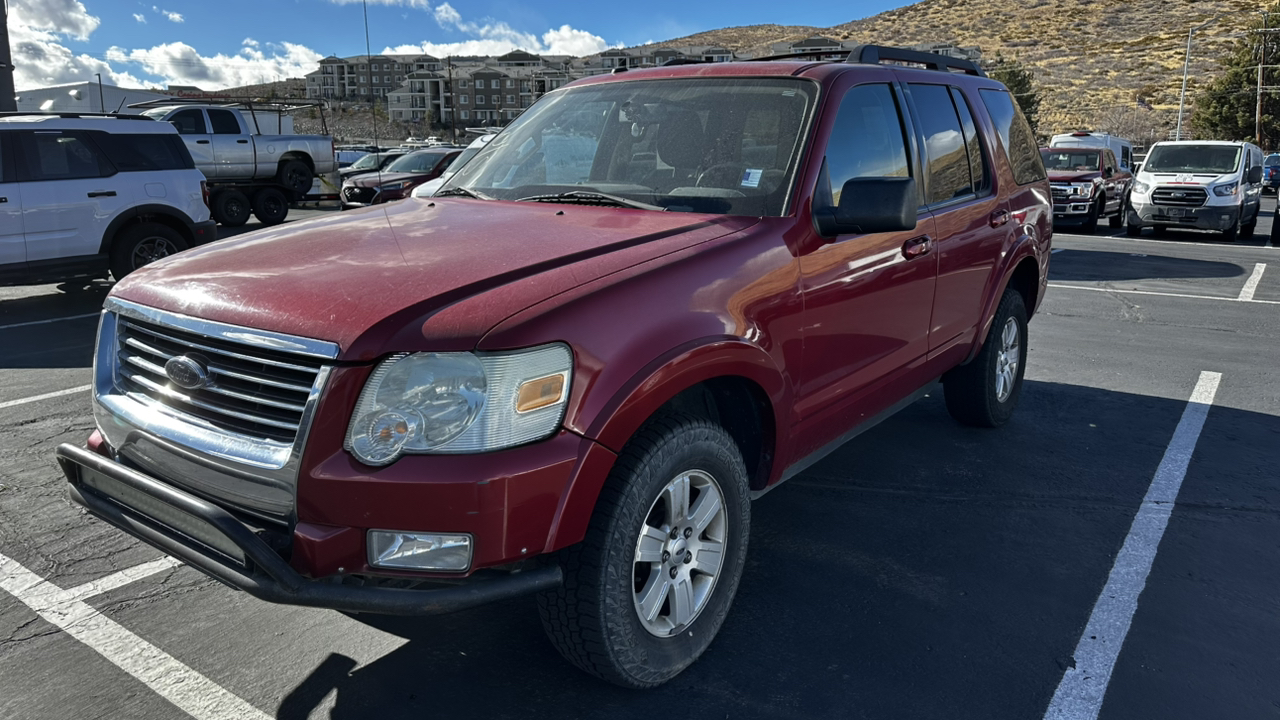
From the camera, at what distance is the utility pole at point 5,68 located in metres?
13.7

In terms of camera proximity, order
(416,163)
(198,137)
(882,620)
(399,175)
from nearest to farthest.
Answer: (882,620) < (198,137) < (399,175) < (416,163)

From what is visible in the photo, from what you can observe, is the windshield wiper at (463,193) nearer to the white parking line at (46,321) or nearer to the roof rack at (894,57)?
the roof rack at (894,57)

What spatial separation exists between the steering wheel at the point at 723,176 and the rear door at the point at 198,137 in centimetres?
1711

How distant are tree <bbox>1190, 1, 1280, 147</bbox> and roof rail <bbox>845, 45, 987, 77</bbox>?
58815 mm

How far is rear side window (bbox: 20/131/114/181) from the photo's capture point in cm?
924

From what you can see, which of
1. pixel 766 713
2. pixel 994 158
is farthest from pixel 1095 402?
pixel 766 713

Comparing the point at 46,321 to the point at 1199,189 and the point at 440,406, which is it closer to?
the point at 440,406

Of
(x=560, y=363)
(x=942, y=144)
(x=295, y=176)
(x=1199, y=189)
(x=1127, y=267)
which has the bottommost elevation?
(x=1127, y=267)

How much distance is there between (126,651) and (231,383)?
1168mm

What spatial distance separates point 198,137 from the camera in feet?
59.8

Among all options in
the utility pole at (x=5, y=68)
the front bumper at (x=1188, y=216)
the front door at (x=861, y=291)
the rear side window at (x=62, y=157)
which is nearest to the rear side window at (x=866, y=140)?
the front door at (x=861, y=291)

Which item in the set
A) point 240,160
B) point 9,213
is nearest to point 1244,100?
point 240,160

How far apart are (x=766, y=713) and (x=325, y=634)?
4.85 feet

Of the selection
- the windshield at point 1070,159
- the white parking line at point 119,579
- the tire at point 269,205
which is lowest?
the tire at point 269,205
